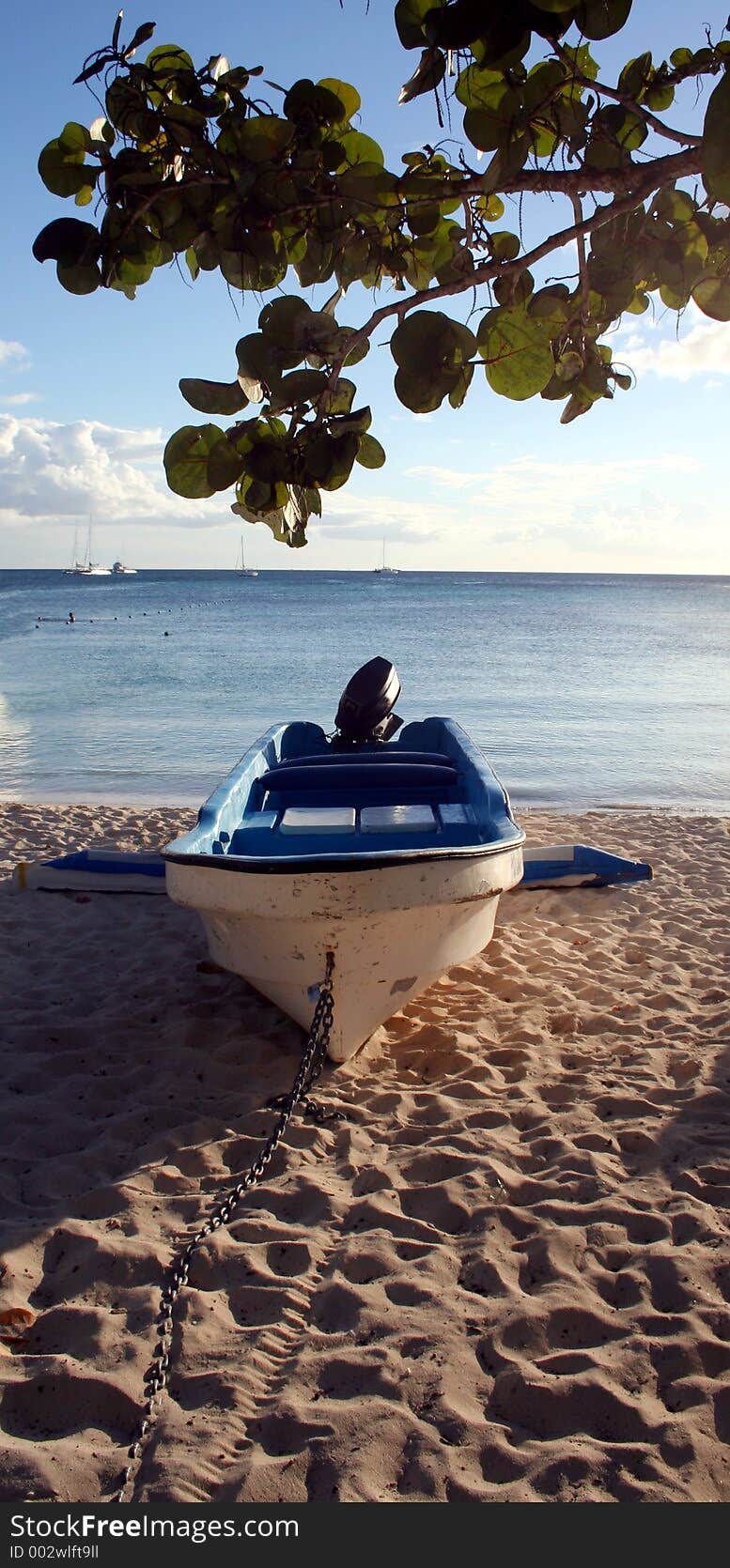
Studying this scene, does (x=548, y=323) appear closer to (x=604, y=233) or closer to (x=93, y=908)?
(x=604, y=233)

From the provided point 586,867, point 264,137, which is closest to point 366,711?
point 586,867

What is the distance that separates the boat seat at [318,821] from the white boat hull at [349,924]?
0.87 metres

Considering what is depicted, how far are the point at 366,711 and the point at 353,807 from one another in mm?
2202

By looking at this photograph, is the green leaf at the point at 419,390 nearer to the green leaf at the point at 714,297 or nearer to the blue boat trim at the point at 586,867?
the green leaf at the point at 714,297

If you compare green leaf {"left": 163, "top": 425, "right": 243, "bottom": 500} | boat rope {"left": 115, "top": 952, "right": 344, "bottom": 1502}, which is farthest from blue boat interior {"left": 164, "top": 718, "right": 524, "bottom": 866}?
green leaf {"left": 163, "top": 425, "right": 243, "bottom": 500}

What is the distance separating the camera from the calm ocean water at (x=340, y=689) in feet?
45.9

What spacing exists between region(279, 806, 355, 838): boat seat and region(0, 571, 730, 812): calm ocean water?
22.8 ft

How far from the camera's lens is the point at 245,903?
422 centimetres

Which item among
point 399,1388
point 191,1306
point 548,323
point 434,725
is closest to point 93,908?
point 434,725

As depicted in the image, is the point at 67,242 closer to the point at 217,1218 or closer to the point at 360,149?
the point at 360,149

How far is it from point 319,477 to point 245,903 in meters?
2.78

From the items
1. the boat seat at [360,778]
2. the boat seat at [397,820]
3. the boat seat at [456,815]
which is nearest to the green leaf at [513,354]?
the boat seat at [397,820]

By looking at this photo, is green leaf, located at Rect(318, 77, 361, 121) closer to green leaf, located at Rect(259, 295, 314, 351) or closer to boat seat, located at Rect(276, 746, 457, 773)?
→ green leaf, located at Rect(259, 295, 314, 351)

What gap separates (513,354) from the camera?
74.5 inches
